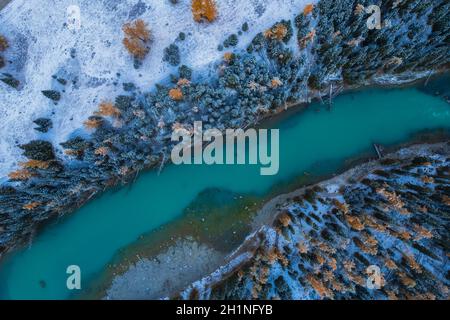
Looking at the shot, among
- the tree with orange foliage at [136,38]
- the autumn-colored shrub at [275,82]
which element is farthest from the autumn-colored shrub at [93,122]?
the autumn-colored shrub at [275,82]

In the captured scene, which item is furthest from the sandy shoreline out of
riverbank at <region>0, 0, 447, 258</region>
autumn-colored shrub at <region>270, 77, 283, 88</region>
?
autumn-colored shrub at <region>270, 77, 283, 88</region>

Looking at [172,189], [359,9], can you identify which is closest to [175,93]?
[172,189]

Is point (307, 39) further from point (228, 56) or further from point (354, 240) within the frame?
point (354, 240)

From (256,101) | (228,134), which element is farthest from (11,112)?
(256,101)

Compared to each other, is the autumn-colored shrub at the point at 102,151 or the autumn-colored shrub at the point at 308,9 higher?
the autumn-colored shrub at the point at 308,9

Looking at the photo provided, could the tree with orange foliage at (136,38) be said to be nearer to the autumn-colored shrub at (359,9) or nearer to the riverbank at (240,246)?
the riverbank at (240,246)

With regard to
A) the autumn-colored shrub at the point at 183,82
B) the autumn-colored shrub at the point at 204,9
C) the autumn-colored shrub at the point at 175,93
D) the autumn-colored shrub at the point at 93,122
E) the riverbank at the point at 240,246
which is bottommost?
the riverbank at the point at 240,246
